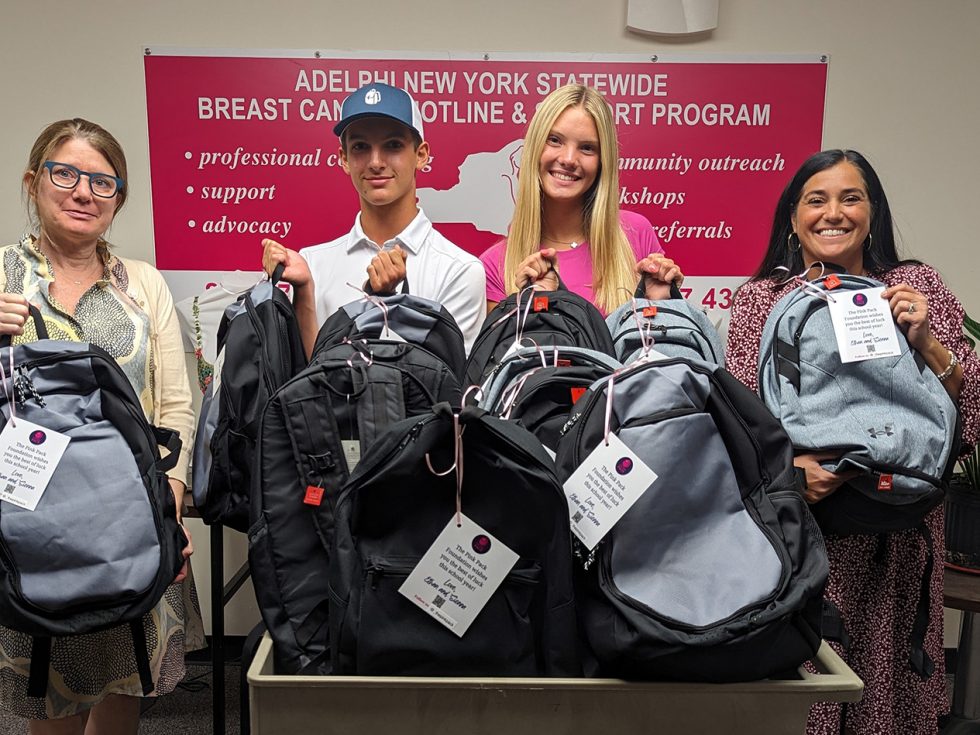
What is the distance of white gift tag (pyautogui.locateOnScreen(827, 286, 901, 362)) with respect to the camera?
4.84ft

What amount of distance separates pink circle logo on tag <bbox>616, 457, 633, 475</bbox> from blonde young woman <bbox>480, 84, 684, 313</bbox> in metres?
0.95

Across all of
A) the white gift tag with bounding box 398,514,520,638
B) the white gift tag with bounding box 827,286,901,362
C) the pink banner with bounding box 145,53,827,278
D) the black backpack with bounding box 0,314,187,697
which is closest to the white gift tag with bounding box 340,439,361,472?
the white gift tag with bounding box 398,514,520,638

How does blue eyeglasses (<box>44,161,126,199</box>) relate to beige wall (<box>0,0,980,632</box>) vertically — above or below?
below

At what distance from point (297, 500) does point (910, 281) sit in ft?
4.81

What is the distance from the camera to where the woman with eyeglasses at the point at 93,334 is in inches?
68.3

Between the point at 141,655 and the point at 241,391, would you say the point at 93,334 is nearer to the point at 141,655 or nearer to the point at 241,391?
the point at 241,391

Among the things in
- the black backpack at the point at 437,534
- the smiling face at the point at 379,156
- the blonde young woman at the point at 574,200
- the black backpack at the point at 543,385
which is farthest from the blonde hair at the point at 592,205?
the black backpack at the point at 437,534

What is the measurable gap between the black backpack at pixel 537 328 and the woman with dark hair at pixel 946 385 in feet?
1.69

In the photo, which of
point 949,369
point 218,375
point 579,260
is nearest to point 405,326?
point 218,375

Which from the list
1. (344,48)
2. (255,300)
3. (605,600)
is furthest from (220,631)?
(344,48)

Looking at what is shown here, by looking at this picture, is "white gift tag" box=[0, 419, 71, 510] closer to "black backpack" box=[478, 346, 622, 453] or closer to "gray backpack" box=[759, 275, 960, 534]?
"black backpack" box=[478, 346, 622, 453]

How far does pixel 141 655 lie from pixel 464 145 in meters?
1.84

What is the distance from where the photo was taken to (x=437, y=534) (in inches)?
40.6

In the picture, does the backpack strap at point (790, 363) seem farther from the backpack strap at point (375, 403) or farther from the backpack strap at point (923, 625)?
the backpack strap at point (375, 403)
